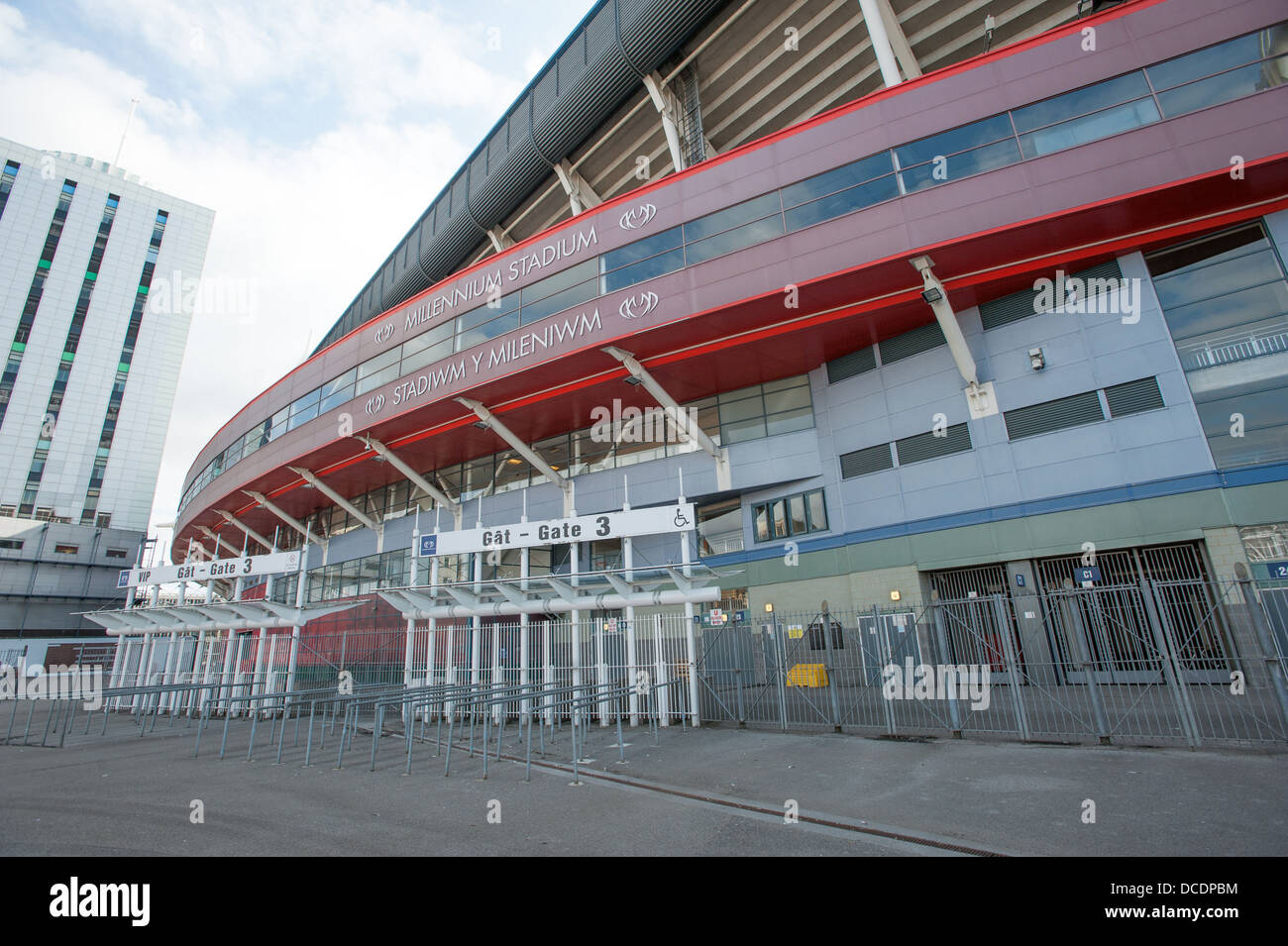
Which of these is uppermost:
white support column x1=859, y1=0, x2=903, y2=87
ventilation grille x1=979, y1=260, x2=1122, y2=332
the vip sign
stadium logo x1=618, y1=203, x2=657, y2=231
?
white support column x1=859, y1=0, x2=903, y2=87

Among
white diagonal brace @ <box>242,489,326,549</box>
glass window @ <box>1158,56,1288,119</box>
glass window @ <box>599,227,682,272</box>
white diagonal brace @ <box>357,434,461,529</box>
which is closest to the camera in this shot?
glass window @ <box>1158,56,1288,119</box>

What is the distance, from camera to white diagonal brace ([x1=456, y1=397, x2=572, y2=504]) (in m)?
19.8

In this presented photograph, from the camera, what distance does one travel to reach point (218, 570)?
22.6 metres

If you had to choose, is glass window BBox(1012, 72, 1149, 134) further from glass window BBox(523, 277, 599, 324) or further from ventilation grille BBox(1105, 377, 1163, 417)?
glass window BBox(523, 277, 599, 324)

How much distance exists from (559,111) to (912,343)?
52.3 ft

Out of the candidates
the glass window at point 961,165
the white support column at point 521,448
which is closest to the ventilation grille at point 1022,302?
the glass window at point 961,165

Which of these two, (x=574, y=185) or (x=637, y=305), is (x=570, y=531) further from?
(x=574, y=185)

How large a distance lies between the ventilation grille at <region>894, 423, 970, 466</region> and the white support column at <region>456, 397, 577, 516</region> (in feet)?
35.7

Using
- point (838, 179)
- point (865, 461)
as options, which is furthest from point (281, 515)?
point (838, 179)

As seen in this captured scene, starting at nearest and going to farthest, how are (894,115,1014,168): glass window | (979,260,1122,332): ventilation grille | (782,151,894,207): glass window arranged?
(894,115,1014,168): glass window → (979,260,1122,332): ventilation grille → (782,151,894,207): glass window

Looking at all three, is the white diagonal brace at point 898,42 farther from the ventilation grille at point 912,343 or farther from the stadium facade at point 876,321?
the ventilation grille at point 912,343

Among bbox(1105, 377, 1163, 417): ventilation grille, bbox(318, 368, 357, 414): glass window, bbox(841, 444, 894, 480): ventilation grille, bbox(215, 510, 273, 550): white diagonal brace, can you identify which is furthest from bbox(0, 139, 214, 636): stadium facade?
bbox(1105, 377, 1163, 417): ventilation grille

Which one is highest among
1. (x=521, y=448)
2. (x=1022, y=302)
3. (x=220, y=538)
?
(x=1022, y=302)

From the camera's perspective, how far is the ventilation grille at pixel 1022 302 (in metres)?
14.4
